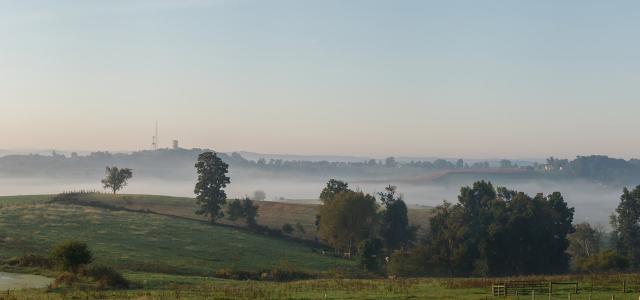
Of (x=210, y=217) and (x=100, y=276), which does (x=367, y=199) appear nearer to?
(x=210, y=217)

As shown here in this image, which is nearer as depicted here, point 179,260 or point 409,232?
point 179,260

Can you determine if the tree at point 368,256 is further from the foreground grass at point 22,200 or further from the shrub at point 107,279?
the foreground grass at point 22,200

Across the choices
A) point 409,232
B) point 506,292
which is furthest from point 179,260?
point 409,232

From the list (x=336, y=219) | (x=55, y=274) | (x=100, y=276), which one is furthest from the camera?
(x=336, y=219)

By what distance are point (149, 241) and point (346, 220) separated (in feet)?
145

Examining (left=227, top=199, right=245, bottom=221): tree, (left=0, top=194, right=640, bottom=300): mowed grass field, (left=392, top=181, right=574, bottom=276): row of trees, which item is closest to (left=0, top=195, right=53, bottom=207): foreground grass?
(left=0, top=194, right=640, bottom=300): mowed grass field

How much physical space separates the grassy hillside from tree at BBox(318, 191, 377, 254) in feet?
26.4

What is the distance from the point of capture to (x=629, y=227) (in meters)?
141

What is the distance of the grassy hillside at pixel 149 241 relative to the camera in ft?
303

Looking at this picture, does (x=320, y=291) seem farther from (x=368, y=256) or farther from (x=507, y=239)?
(x=507, y=239)

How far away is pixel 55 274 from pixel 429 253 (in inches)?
2743

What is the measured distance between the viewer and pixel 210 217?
157m

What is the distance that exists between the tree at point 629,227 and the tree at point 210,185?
3507 inches

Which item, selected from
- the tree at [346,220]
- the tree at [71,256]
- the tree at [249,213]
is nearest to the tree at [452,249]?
the tree at [346,220]
